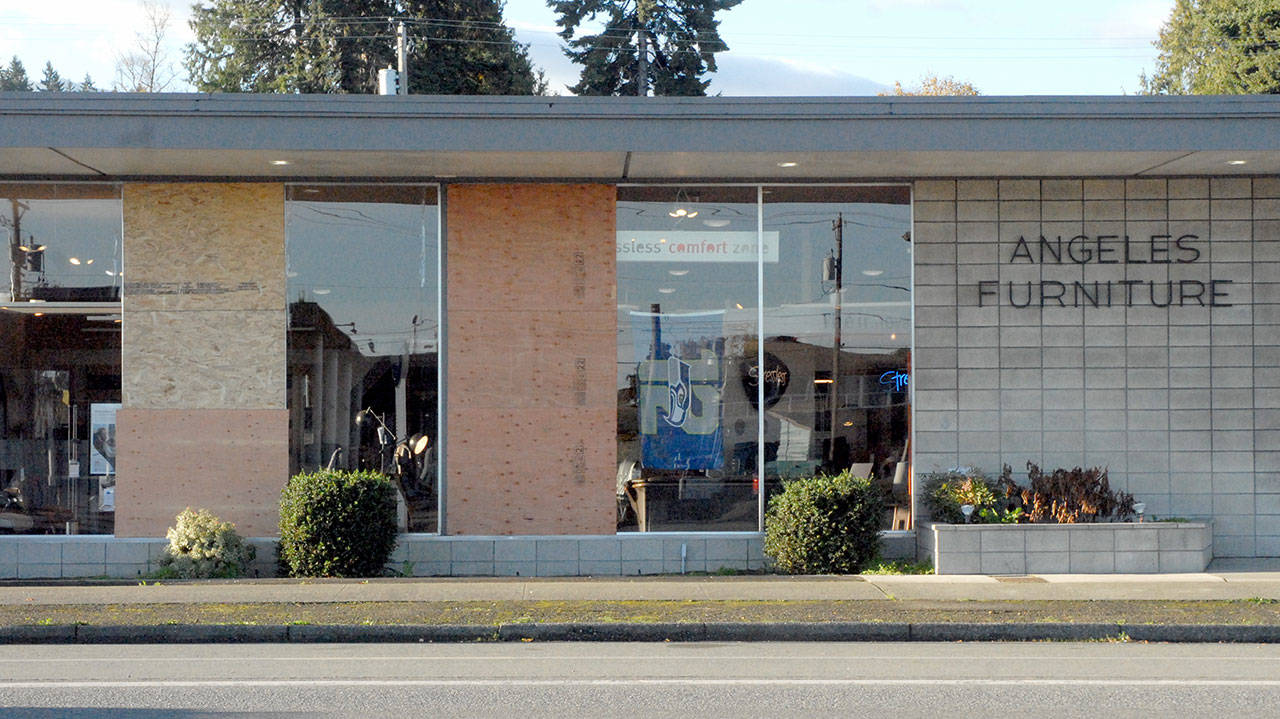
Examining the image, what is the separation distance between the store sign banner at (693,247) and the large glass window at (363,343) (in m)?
2.28

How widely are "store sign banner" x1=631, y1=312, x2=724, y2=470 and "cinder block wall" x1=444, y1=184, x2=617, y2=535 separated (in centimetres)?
36

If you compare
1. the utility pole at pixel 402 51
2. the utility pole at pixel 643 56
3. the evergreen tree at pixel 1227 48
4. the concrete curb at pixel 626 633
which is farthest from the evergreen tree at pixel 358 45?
the concrete curb at pixel 626 633

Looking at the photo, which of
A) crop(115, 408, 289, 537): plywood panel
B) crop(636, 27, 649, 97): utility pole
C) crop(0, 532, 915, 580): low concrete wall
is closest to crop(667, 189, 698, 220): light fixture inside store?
crop(0, 532, 915, 580): low concrete wall

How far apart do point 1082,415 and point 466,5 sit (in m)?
27.3

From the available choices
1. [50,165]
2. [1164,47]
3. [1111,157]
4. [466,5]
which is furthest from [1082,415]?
[1164,47]

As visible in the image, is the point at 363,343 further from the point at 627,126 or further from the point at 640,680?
the point at 640,680

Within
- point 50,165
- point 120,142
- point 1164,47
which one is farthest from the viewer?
point 1164,47

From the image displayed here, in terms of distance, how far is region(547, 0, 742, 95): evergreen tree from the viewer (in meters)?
42.1

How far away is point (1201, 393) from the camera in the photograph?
14.7 metres

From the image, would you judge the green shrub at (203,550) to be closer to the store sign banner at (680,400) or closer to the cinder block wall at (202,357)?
the cinder block wall at (202,357)

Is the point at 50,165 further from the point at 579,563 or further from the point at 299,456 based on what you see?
the point at 579,563

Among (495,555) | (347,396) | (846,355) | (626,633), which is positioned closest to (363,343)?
(347,396)

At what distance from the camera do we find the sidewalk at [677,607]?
1052 centimetres

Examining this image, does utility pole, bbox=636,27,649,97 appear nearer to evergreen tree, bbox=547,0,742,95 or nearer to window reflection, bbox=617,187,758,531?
evergreen tree, bbox=547,0,742,95
